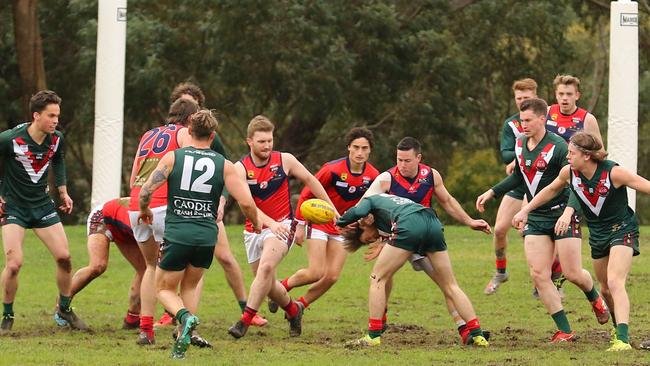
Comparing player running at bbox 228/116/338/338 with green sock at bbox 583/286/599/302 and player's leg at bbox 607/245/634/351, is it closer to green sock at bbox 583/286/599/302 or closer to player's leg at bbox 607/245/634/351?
green sock at bbox 583/286/599/302

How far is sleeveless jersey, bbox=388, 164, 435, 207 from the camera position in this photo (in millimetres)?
11305

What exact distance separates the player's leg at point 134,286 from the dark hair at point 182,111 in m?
1.41

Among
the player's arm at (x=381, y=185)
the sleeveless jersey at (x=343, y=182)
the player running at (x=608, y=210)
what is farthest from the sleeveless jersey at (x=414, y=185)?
the player running at (x=608, y=210)

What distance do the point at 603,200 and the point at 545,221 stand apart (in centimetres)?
95

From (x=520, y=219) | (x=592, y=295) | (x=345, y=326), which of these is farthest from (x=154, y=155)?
(x=592, y=295)

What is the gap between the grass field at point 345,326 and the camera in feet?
32.2

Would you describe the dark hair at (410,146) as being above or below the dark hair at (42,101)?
below

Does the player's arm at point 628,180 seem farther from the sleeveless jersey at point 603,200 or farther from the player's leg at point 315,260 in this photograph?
the player's leg at point 315,260

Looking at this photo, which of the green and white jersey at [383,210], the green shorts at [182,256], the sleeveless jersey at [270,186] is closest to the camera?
the green shorts at [182,256]

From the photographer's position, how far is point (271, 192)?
11742 millimetres

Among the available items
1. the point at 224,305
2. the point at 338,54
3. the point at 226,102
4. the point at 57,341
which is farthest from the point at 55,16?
the point at 57,341

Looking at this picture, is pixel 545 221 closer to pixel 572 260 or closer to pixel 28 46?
pixel 572 260

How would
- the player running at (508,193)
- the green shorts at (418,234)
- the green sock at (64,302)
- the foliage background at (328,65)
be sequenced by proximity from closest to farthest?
the green shorts at (418,234)
the green sock at (64,302)
the player running at (508,193)
the foliage background at (328,65)

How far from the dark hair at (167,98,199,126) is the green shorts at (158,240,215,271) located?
163 cm
